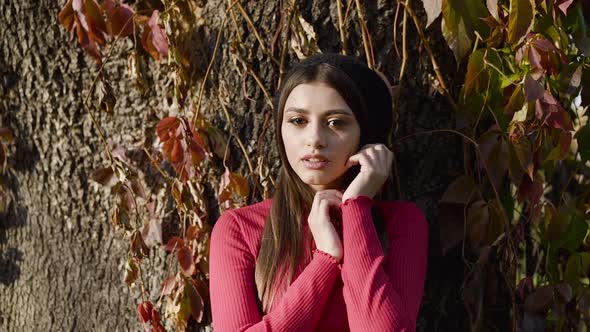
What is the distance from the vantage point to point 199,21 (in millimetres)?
2324

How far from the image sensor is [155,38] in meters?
2.25

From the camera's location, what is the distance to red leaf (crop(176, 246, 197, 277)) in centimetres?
226

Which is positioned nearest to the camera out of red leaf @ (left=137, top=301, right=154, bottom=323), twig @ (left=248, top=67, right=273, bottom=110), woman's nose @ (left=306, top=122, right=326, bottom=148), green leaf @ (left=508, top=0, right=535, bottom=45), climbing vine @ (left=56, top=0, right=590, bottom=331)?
woman's nose @ (left=306, top=122, right=326, bottom=148)

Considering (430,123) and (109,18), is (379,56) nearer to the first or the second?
(430,123)

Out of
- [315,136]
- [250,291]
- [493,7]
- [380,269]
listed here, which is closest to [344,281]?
[380,269]

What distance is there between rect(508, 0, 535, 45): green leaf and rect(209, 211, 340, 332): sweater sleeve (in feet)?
2.19

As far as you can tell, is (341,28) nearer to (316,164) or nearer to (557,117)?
(316,164)

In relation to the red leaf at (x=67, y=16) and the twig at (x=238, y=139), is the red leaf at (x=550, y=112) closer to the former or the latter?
the twig at (x=238, y=139)

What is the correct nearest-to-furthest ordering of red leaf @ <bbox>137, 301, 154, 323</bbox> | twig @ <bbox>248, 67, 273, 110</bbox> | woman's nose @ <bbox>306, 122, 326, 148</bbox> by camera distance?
woman's nose @ <bbox>306, 122, 326, 148</bbox>, twig @ <bbox>248, 67, 273, 110</bbox>, red leaf @ <bbox>137, 301, 154, 323</bbox>

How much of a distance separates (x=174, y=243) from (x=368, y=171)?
64 centimetres

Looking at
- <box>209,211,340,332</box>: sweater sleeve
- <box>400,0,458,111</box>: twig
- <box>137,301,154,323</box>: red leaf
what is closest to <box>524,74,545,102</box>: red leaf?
<box>400,0,458,111</box>: twig

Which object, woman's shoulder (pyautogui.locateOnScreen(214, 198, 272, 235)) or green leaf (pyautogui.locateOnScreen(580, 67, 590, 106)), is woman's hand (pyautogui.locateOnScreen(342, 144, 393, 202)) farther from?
green leaf (pyautogui.locateOnScreen(580, 67, 590, 106))

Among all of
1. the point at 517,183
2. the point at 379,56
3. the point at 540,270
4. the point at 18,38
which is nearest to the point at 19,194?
the point at 18,38

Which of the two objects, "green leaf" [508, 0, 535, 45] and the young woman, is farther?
"green leaf" [508, 0, 535, 45]
